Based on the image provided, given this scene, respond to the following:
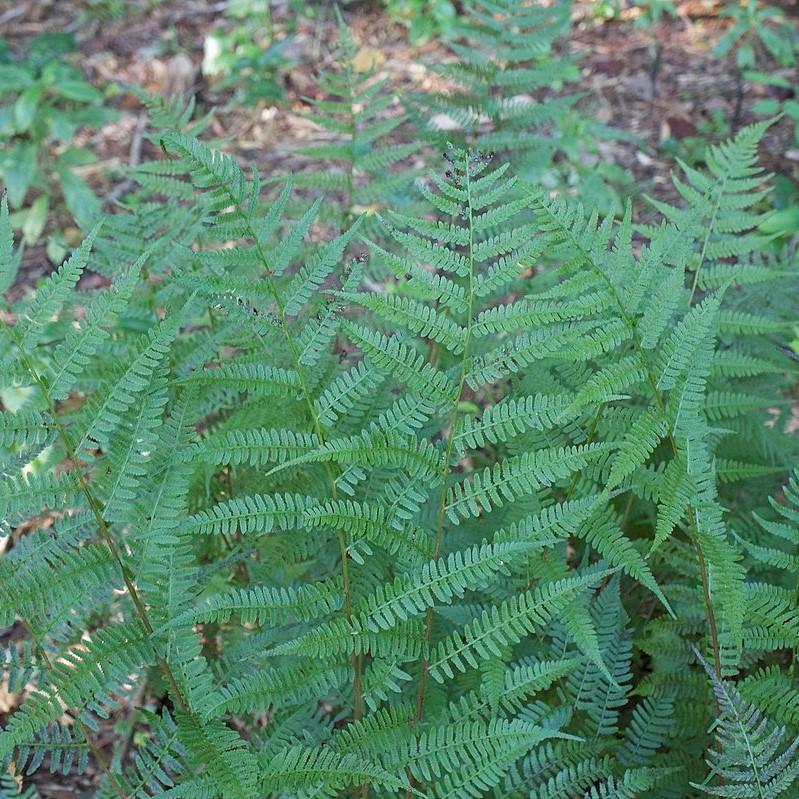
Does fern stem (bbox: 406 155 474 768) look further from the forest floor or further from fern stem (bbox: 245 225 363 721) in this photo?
the forest floor

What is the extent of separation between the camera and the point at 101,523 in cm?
149

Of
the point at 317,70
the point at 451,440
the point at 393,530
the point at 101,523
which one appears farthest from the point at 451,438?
the point at 317,70

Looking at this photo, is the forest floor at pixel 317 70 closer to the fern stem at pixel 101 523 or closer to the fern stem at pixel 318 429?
the fern stem at pixel 318 429

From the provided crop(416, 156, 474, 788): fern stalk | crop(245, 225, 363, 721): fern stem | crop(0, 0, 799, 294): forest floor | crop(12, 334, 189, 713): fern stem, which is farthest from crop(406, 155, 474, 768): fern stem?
crop(0, 0, 799, 294): forest floor

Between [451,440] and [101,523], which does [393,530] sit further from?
[101,523]

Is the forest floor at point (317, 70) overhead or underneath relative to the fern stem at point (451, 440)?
underneath

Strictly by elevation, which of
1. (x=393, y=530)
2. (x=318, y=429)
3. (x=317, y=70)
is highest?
(x=318, y=429)

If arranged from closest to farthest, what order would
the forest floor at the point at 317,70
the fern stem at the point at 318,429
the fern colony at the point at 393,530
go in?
the fern colony at the point at 393,530 → the fern stem at the point at 318,429 → the forest floor at the point at 317,70

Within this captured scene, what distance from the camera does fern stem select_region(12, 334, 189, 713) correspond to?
1.47 meters

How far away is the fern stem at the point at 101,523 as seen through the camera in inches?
57.7

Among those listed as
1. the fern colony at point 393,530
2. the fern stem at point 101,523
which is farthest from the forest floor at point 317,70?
the fern stem at point 101,523

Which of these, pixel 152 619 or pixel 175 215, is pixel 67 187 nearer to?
pixel 175 215

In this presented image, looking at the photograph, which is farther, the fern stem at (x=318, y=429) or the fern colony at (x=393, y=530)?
the fern stem at (x=318, y=429)

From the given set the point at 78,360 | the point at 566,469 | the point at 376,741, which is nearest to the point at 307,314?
the point at 78,360
